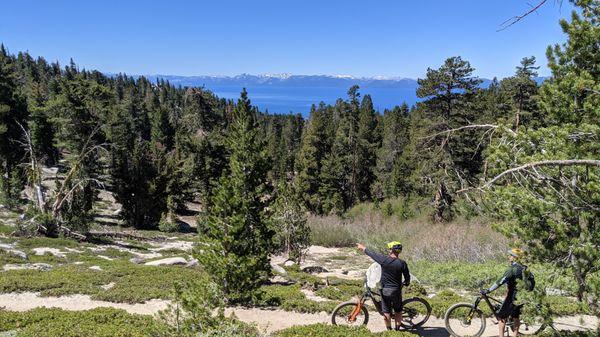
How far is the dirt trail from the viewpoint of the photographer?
35.1ft

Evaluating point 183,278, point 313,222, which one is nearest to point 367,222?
point 313,222

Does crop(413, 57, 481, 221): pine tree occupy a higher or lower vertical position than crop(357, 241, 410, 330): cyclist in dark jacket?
higher

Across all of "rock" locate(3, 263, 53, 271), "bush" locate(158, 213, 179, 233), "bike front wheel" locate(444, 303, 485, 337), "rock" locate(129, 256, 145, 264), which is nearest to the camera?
"bike front wheel" locate(444, 303, 485, 337)

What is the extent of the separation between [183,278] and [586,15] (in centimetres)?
1589

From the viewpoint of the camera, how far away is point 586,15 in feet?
22.2

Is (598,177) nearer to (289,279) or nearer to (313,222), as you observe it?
(289,279)

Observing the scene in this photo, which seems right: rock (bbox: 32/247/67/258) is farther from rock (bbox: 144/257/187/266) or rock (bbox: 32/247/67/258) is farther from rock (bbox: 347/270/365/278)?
rock (bbox: 347/270/365/278)

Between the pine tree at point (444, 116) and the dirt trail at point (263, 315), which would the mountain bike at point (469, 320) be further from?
the pine tree at point (444, 116)

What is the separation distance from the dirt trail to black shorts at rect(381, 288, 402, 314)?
160cm

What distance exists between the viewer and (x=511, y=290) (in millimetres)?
8898

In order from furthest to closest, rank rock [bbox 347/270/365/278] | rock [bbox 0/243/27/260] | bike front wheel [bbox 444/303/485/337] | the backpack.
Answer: rock [bbox 347/270/365/278]
rock [bbox 0/243/27/260]
bike front wheel [bbox 444/303/485/337]
the backpack

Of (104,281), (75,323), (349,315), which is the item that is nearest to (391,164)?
(104,281)

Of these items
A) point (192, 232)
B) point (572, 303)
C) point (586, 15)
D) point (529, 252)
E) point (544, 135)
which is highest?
point (586, 15)

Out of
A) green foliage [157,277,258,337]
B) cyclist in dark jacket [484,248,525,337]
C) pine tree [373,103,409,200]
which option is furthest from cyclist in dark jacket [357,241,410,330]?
pine tree [373,103,409,200]
